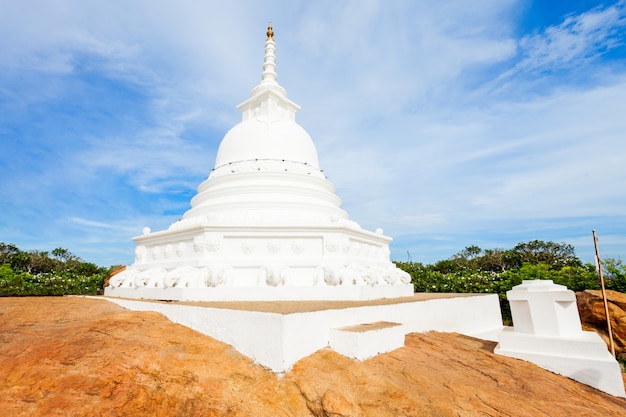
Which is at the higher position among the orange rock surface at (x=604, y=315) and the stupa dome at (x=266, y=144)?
the stupa dome at (x=266, y=144)

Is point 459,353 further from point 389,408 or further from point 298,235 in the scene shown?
point 298,235

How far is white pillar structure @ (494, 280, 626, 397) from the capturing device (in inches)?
243

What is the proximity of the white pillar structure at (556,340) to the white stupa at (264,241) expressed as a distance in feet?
13.1

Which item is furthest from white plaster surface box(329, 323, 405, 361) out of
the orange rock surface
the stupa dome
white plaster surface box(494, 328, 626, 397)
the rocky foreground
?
the orange rock surface

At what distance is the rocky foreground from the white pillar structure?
1.02ft

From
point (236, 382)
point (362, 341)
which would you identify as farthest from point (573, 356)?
point (236, 382)

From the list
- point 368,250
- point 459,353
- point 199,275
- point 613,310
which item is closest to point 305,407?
point 459,353

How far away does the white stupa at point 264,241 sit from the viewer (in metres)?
9.92

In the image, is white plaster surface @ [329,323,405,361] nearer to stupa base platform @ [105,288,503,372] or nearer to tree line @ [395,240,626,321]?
stupa base platform @ [105,288,503,372]

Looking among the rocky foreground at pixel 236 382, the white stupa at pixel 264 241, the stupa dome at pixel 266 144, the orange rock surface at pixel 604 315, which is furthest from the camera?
the stupa dome at pixel 266 144

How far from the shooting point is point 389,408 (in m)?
4.60

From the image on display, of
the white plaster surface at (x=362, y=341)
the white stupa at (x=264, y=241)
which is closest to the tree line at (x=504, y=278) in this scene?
the white stupa at (x=264, y=241)

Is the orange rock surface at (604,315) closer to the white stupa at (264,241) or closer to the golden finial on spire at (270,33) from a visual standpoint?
the white stupa at (264,241)

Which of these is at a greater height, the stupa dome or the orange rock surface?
the stupa dome
